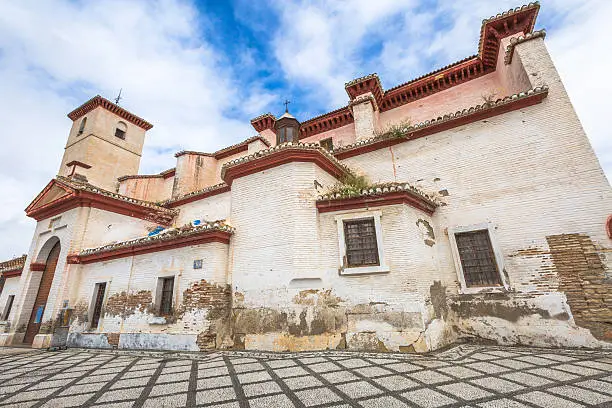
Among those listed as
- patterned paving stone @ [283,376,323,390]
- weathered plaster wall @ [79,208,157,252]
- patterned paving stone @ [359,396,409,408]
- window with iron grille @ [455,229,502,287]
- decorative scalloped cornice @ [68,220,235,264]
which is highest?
weathered plaster wall @ [79,208,157,252]

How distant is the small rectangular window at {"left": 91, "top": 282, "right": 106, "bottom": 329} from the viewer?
8.96 m

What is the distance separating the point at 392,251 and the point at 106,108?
76.2ft

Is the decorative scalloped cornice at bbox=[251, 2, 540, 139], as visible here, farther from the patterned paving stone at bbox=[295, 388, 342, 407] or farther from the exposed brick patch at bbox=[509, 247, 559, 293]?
the patterned paving stone at bbox=[295, 388, 342, 407]

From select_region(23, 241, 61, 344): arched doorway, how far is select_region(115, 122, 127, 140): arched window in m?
12.4

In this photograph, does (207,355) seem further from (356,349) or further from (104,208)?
(104,208)

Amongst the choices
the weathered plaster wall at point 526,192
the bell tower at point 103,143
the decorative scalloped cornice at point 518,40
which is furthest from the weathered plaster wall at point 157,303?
the bell tower at point 103,143

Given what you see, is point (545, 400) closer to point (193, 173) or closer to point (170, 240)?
point (170, 240)

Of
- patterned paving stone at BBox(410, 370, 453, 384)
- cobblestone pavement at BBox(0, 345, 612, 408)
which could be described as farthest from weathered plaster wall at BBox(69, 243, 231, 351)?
patterned paving stone at BBox(410, 370, 453, 384)

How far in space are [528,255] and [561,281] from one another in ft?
2.55

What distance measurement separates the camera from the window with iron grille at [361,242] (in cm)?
672

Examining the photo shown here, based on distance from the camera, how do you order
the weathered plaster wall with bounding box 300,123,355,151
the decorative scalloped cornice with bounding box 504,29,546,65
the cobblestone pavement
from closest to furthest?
the cobblestone pavement < the decorative scalloped cornice with bounding box 504,29,546,65 < the weathered plaster wall with bounding box 300,123,355,151

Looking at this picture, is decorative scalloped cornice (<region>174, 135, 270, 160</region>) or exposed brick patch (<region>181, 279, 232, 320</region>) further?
decorative scalloped cornice (<region>174, 135, 270, 160</region>)

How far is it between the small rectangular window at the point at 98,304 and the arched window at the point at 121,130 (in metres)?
15.7

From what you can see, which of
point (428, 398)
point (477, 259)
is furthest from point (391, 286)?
point (428, 398)
